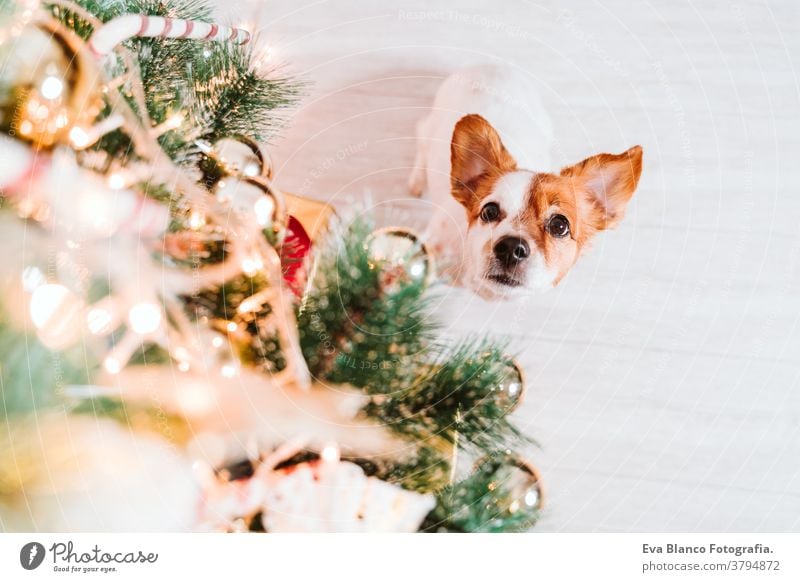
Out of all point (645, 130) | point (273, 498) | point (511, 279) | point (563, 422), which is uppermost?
point (645, 130)

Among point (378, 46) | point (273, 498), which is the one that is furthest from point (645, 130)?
point (273, 498)

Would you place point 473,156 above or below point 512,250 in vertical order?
above

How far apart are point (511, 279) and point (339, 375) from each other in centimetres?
23

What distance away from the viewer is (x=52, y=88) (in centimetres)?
65

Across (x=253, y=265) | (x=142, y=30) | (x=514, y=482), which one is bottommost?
(x=514, y=482)

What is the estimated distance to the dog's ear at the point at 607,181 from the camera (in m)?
0.65

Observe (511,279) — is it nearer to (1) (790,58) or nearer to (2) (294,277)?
(2) (294,277)

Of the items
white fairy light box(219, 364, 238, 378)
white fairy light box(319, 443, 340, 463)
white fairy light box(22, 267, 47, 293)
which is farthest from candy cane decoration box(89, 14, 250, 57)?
white fairy light box(319, 443, 340, 463)

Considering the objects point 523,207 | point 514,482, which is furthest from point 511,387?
point 523,207

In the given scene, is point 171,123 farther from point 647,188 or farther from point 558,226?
point 647,188

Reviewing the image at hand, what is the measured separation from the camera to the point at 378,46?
73cm

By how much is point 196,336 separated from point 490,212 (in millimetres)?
374

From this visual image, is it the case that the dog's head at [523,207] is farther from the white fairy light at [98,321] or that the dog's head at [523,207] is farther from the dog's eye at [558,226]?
the white fairy light at [98,321]

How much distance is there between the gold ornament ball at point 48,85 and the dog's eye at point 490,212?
449 millimetres
